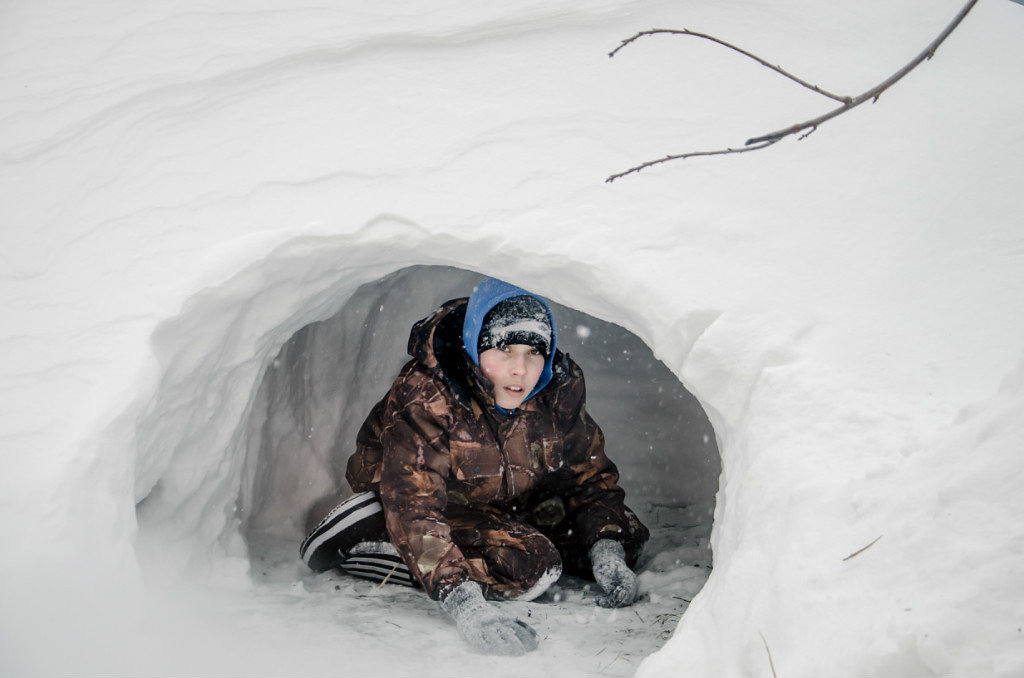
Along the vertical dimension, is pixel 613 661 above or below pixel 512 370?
below

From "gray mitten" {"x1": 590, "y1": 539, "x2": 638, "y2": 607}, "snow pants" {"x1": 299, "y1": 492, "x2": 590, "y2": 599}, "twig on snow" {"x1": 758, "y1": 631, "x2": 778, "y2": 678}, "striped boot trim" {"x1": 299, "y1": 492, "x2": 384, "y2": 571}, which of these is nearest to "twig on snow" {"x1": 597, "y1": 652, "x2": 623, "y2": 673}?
"gray mitten" {"x1": 590, "y1": 539, "x2": 638, "y2": 607}

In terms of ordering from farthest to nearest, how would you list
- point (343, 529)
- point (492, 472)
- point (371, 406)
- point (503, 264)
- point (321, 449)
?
point (371, 406)
point (321, 449)
point (343, 529)
point (492, 472)
point (503, 264)

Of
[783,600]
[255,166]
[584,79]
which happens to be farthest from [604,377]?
[783,600]

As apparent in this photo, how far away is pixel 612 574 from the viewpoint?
2.46 m

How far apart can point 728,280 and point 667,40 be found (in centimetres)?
97

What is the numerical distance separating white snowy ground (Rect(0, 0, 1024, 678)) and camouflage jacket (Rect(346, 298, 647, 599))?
0.32m

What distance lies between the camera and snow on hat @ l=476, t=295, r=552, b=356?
2561 mm

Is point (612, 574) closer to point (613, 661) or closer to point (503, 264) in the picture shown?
point (613, 661)

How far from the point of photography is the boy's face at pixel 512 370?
256cm

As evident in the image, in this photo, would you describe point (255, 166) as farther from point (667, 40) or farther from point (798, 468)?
point (798, 468)

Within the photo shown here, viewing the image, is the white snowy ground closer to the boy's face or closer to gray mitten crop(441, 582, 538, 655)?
gray mitten crop(441, 582, 538, 655)

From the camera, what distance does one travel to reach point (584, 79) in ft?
7.83

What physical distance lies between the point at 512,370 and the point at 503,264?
17.4 inches

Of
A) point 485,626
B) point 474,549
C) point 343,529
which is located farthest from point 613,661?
point 343,529
